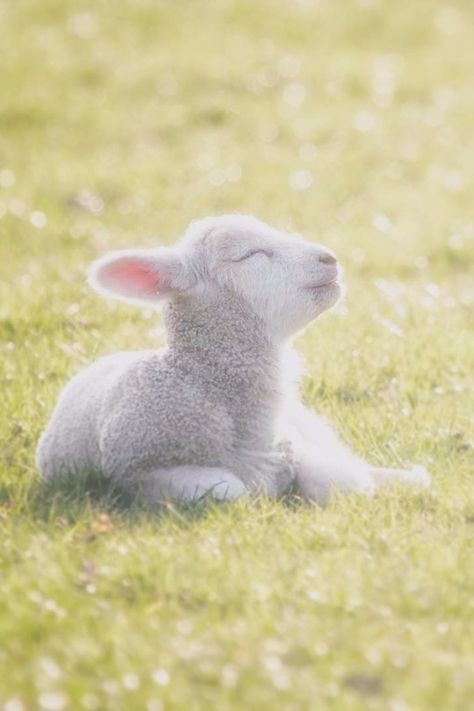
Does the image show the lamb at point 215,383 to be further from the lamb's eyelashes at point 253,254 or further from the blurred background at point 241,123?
the blurred background at point 241,123

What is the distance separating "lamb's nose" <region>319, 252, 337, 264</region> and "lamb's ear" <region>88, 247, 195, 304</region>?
0.52 m

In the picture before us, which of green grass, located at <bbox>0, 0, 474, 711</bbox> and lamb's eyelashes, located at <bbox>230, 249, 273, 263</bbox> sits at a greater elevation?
lamb's eyelashes, located at <bbox>230, 249, 273, 263</bbox>

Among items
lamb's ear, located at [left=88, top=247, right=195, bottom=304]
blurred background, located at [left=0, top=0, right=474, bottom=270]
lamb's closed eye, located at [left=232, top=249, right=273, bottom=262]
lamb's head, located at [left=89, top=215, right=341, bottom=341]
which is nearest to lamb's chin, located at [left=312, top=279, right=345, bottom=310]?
lamb's head, located at [left=89, top=215, right=341, bottom=341]

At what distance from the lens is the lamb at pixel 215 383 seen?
191 inches

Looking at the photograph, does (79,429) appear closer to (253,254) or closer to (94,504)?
(94,504)

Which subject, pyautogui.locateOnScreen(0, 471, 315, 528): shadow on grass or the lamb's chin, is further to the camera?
the lamb's chin

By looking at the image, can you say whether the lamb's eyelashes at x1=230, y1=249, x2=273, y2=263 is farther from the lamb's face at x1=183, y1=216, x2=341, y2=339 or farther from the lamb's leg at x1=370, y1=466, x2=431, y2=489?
the lamb's leg at x1=370, y1=466, x2=431, y2=489

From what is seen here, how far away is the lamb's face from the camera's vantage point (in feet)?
16.5

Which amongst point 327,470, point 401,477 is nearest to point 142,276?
point 327,470

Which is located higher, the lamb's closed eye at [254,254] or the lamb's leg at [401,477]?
the lamb's closed eye at [254,254]

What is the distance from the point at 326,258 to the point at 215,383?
663 millimetres

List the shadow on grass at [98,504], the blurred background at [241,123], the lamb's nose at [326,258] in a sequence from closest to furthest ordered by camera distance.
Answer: the shadow on grass at [98,504]
the lamb's nose at [326,258]
the blurred background at [241,123]

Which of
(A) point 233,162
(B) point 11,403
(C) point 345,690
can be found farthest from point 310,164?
(C) point 345,690

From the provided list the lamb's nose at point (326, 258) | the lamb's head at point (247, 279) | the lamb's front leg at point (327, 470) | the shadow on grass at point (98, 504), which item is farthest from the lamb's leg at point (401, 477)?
the lamb's nose at point (326, 258)
